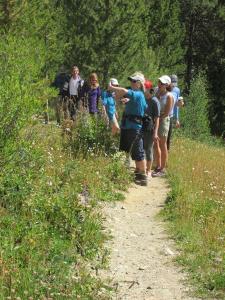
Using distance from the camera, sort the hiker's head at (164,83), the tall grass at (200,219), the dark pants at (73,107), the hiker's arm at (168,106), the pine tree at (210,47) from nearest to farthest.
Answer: the tall grass at (200,219) → the hiker's head at (164,83) → the hiker's arm at (168,106) → the dark pants at (73,107) → the pine tree at (210,47)

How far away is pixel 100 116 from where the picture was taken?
33.6ft

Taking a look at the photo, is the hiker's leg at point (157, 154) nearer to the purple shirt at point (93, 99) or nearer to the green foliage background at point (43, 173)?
the green foliage background at point (43, 173)

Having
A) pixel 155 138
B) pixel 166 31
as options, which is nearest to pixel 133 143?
pixel 155 138

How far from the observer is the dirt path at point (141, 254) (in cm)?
513

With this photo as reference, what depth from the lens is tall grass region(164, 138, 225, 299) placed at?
549cm

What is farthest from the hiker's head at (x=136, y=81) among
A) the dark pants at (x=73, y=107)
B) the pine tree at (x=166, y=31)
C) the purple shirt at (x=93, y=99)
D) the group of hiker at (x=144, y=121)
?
the pine tree at (x=166, y=31)

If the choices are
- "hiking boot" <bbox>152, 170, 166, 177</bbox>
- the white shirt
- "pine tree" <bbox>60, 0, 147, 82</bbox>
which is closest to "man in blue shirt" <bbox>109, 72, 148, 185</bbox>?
"hiking boot" <bbox>152, 170, 166, 177</bbox>

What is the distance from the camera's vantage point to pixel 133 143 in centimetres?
898

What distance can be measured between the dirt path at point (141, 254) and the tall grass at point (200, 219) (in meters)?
0.18

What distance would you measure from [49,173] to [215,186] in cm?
290

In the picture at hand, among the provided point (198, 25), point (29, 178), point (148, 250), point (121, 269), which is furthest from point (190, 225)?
point (198, 25)

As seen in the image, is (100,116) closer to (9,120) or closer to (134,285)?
(9,120)

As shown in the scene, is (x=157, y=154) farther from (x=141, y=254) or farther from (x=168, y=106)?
(x=141, y=254)

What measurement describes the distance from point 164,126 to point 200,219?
308cm
